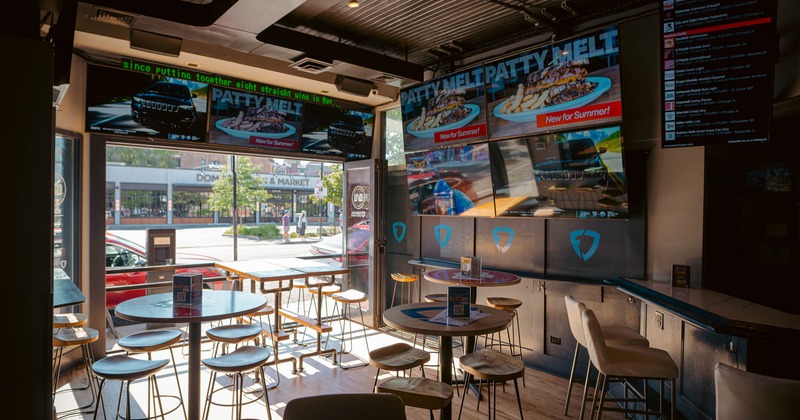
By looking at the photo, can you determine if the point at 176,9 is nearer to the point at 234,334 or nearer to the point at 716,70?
the point at 234,334

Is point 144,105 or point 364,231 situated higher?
point 144,105

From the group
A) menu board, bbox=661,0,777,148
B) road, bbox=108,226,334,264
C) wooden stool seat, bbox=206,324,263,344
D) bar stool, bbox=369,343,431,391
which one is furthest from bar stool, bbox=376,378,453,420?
road, bbox=108,226,334,264

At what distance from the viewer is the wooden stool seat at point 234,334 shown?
357 cm

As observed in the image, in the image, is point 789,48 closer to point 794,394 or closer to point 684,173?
point 684,173

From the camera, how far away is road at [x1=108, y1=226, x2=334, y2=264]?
5.73 m

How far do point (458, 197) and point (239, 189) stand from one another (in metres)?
2.98

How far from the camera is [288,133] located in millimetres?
6012

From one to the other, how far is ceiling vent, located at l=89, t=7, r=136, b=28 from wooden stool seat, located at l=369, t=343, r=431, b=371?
297 cm

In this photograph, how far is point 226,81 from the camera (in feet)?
18.0

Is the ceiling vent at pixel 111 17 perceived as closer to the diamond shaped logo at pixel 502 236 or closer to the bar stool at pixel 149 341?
the bar stool at pixel 149 341

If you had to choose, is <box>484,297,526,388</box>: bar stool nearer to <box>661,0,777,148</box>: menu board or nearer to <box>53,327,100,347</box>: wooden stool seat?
<box>661,0,777,148</box>: menu board

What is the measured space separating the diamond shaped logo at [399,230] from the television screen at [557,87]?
2148 millimetres

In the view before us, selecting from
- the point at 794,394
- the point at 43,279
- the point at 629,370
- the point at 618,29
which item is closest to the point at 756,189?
the point at 618,29

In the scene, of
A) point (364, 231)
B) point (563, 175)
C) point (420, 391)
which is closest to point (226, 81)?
point (364, 231)
